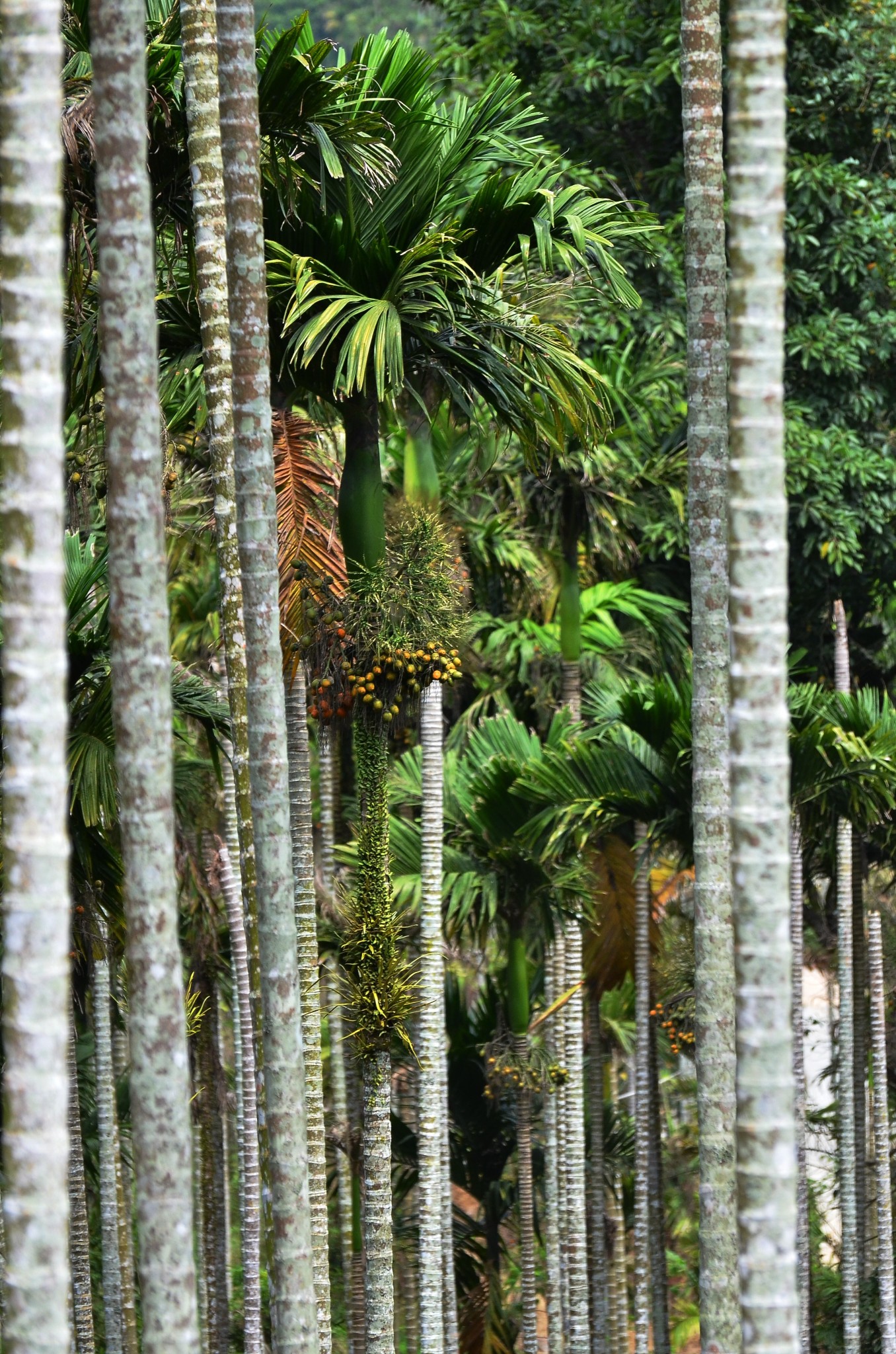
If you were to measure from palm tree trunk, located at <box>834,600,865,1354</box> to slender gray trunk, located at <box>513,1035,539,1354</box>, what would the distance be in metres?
2.60

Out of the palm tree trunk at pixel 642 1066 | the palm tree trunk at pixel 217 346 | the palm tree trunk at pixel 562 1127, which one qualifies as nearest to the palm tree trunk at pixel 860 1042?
the palm tree trunk at pixel 642 1066

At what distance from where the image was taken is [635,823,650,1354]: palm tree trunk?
41.6ft

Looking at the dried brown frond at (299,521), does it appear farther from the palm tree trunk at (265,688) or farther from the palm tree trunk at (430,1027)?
the palm tree trunk at (430,1027)

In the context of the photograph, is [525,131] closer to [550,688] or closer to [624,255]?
[624,255]

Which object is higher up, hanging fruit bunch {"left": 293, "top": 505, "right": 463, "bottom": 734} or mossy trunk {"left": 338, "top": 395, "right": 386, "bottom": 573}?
mossy trunk {"left": 338, "top": 395, "right": 386, "bottom": 573}

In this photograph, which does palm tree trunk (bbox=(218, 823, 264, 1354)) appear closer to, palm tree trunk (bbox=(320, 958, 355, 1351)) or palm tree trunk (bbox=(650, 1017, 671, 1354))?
palm tree trunk (bbox=(320, 958, 355, 1351))

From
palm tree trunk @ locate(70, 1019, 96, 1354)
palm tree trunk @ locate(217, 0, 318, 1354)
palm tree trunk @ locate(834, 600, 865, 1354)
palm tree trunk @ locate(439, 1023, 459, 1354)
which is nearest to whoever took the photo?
palm tree trunk @ locate(217, 0, 318, 1354)

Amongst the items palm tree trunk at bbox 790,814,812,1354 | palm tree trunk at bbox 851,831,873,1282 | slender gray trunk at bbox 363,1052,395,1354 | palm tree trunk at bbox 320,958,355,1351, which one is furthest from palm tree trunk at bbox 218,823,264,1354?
palm tree trunk at bbox 851,831,873,1282

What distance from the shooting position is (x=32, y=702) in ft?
13.6

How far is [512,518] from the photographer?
48.0 feet

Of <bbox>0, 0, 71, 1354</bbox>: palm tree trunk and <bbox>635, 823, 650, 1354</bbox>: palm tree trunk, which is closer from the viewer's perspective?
<bbox>0, 0, 71, 1354</bbox>: palm tree trunk

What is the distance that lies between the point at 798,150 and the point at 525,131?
267cm

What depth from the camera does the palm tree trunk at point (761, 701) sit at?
4.48m

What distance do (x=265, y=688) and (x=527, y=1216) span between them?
866cm
